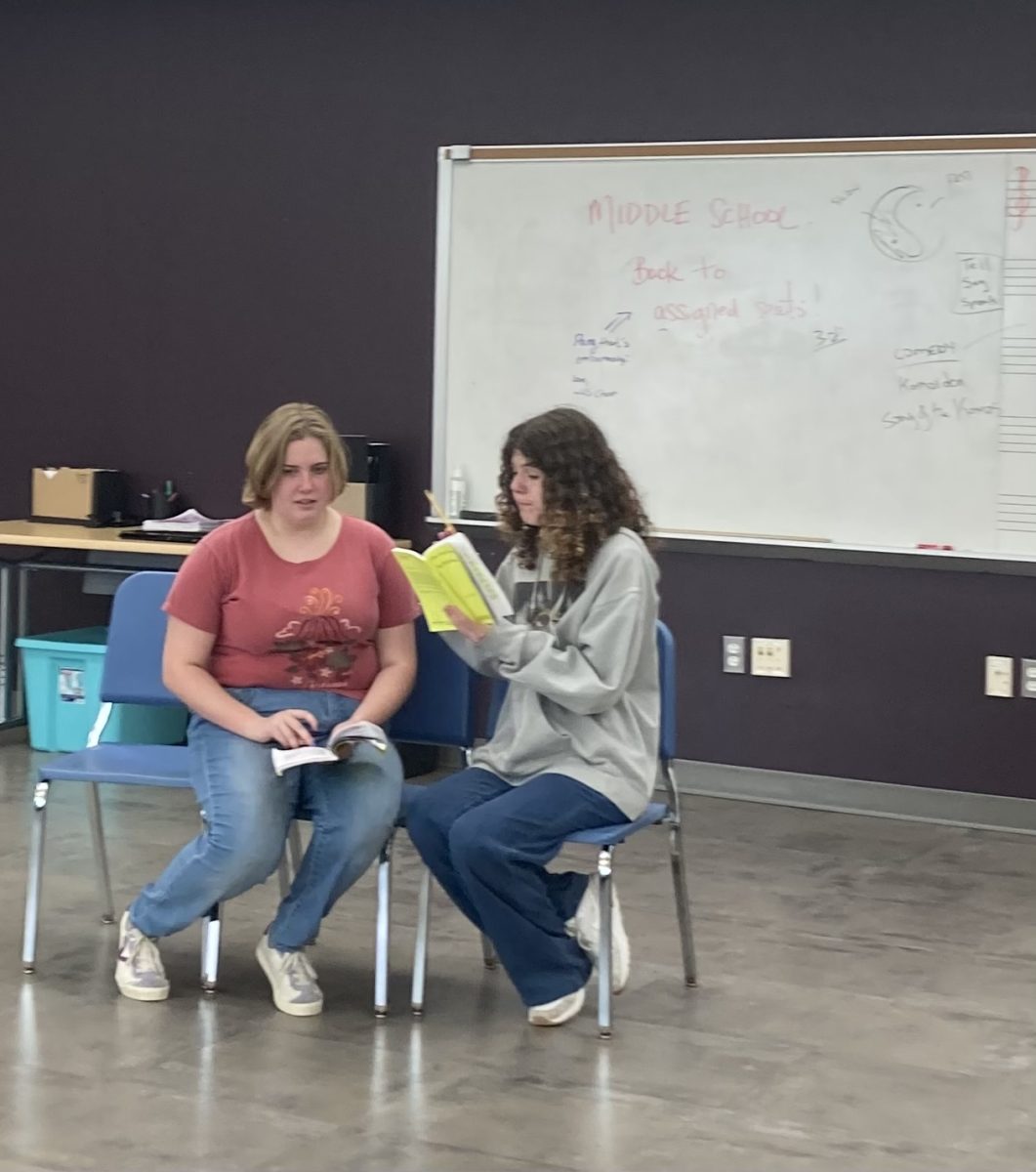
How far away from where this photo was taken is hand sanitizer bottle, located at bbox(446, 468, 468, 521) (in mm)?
5754

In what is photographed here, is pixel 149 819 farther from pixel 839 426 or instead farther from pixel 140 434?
pixel 839 426

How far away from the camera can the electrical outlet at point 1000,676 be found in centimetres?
515

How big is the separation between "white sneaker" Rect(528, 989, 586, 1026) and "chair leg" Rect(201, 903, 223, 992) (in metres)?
0.63

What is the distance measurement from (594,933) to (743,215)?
2576mm

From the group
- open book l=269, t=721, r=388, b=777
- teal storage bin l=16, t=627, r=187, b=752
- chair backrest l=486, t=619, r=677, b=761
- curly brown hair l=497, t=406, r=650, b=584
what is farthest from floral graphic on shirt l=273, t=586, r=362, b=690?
teal storage bin l=16, t=627, r=187, b=752

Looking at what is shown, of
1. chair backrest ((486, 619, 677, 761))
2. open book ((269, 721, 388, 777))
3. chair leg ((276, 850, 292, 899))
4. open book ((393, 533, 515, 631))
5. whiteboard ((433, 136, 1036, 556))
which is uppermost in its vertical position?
whiteboard ((433, 136, 1036, 556))

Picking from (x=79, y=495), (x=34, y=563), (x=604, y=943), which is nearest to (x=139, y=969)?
(x=604, y=943)

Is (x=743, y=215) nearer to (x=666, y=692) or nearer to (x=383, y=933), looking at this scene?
(x=666, y=692)

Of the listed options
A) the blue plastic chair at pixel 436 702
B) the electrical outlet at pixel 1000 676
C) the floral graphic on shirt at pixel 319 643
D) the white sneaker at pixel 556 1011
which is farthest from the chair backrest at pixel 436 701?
the electrical outlet at pixel 1000 676

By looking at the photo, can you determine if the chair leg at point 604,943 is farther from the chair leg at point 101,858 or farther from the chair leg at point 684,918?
the chair leg at point 101,858

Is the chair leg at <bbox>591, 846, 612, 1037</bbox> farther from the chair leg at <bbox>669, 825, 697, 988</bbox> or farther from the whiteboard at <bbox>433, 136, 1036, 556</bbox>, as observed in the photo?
the whiteboard at <bbox>433, 136, 1036, 556</bbox>

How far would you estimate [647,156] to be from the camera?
5.43 metres

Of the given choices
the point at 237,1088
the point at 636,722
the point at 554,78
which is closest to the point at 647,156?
the point at 554,78

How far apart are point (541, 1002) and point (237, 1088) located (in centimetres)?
61
